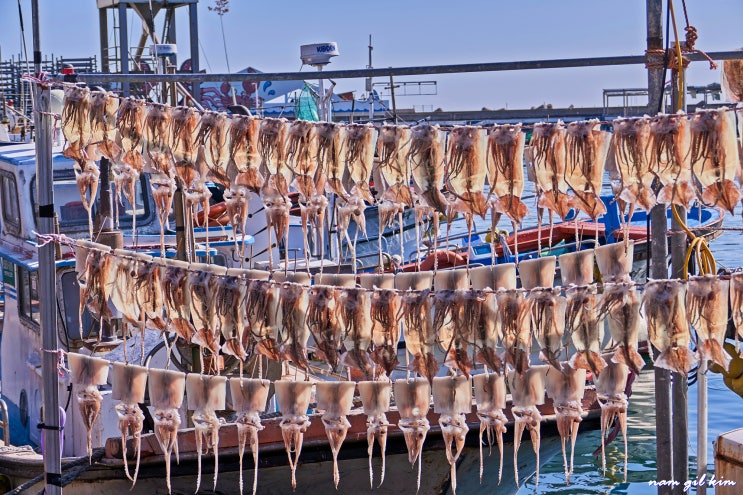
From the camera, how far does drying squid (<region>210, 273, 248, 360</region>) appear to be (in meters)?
4.64

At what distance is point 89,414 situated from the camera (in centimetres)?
508

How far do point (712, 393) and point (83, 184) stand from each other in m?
14.9

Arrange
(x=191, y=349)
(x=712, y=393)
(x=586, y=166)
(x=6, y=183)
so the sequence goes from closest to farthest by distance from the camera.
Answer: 1. (x=586, y=166)
2. (x=191, y=349)
3. (x=6, y=183)
4. (x=712, y=393)

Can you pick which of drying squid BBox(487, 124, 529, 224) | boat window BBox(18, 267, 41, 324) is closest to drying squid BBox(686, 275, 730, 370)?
drying squid BBox(487, 124, 529, 224)

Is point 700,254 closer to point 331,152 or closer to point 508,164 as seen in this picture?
point 508,164

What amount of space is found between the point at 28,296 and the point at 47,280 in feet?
12.7

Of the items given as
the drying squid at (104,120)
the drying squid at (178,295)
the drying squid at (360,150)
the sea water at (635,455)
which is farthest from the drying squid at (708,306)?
the sea water at (635,455)

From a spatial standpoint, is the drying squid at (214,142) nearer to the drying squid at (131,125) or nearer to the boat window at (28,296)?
the drying squid at (131,125)

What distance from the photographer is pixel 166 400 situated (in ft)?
16.1

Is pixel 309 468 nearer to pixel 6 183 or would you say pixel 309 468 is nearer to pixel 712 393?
pixel 6 183

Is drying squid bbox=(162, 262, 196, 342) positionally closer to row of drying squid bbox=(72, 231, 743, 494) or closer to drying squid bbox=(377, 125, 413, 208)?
row of drying squid bbox=(72, 231, 743, 494)

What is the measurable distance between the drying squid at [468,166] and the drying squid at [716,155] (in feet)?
2.97

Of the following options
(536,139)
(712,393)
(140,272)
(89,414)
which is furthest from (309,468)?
(712,393)

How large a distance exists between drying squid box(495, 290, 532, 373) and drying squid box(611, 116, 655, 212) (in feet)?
2.23
